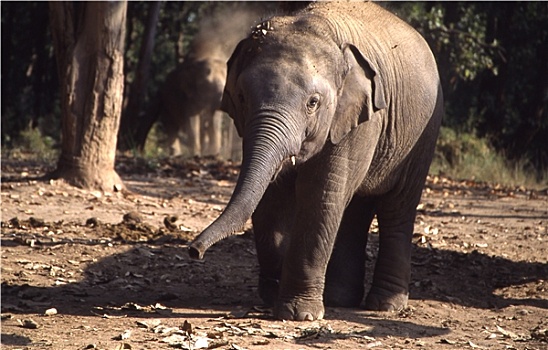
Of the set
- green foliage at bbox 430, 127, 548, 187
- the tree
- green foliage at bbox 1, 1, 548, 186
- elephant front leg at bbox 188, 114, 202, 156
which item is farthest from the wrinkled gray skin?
elephant front leg at bbox 188, 114, 202, 156

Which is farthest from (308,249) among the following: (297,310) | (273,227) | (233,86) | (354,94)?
(233,86)

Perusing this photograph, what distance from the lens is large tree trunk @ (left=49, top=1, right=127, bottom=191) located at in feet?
38.8

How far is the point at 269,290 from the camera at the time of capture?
758 cm

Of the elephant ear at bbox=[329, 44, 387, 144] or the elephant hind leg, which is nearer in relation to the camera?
the elephant ear at bbox=[329, 44, 387, 144]

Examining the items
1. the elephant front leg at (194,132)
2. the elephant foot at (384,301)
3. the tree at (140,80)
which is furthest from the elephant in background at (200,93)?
the elephant foot at (384,301)

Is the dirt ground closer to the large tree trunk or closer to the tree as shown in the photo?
the large tree trunk

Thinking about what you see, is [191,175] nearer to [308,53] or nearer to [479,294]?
[479,294]

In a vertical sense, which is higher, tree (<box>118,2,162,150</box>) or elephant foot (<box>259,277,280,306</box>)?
tree (<box>118,2,162,150</box>)

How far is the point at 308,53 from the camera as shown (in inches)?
259

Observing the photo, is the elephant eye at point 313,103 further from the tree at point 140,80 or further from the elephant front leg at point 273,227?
the tree at point 140,80

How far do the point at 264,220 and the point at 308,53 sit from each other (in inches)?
57.0

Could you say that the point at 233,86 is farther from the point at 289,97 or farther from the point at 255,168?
the point at 255,168

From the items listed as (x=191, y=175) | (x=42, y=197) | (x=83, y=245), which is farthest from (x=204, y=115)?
(x=83, y=245)

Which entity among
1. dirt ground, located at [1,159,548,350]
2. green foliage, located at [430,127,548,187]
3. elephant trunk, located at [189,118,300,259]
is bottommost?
dirt ground, located at [1,159,548,350]
